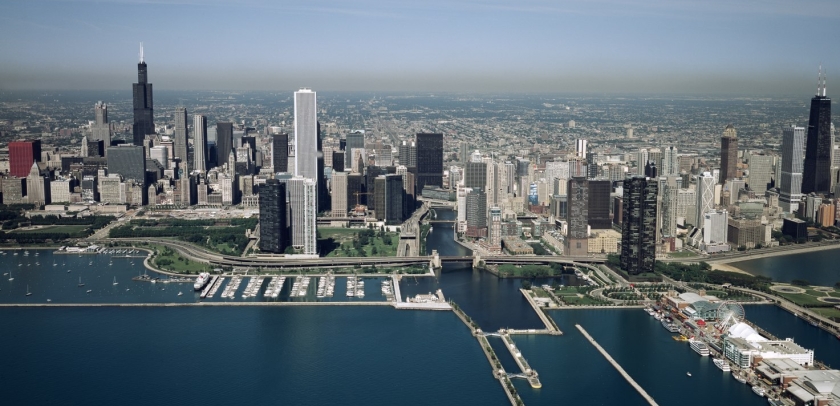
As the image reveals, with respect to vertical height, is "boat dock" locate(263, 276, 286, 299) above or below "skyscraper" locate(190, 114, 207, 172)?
below

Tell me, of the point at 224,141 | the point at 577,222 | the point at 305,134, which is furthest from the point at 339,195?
the point at 224,141

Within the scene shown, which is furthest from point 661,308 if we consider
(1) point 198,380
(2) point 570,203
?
(1) point 198,380

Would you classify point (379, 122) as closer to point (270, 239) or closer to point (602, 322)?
point (270, 239)

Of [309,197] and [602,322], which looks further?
[309,197]

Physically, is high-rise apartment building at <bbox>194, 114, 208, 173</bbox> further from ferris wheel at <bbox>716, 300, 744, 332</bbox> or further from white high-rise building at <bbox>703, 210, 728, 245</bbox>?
ferris wheel at <bbox>716, 300, 744, 332</bbox>

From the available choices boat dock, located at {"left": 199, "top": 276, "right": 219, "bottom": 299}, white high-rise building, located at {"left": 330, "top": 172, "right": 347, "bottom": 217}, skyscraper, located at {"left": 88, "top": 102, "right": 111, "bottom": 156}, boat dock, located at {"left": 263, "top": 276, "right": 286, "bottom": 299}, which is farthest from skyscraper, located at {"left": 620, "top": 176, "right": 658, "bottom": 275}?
skyscraper, located at {"left": 88, "top": 102, "right": 111, "bottom": 156}

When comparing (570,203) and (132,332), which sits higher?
(570,203)
